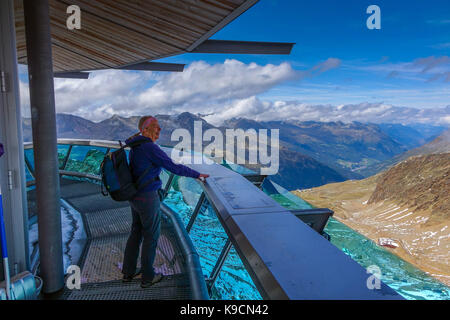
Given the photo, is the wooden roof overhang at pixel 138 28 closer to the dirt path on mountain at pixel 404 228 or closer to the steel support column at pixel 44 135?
the steel support column at pixel 44 135

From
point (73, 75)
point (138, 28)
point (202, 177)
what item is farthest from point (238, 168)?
point (73, 75)

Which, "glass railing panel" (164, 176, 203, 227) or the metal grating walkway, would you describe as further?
"glass railing panel" (164, 176, 203, 227)

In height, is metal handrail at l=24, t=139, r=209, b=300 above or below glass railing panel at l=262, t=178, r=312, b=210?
below

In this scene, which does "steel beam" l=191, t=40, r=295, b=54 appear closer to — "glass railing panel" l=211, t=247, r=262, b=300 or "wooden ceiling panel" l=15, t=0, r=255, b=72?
"wooden ceiling panel" l=15, t=0, r=255, b=72

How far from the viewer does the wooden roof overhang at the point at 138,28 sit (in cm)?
304

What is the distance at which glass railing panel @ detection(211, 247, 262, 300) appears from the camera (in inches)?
54.6

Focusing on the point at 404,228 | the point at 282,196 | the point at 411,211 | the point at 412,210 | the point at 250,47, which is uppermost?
the point at 250,47

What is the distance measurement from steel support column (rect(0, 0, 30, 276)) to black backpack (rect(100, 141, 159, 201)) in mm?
499

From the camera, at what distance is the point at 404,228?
4097 inches

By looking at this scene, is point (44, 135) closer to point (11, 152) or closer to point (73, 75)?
point (11, 152)

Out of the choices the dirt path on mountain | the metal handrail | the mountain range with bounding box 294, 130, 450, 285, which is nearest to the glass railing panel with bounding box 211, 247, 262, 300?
the metal handrail

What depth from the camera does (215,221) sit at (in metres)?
2.14

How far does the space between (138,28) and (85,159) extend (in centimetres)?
318
